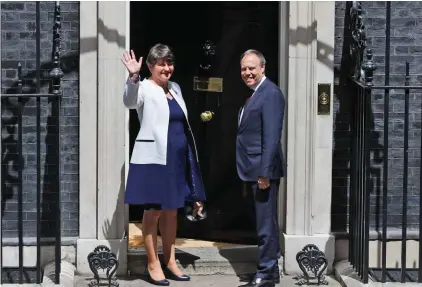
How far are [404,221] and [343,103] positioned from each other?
3.37ft

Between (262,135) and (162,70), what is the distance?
817mm

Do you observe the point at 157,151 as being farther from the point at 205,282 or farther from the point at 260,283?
the point at 260,283

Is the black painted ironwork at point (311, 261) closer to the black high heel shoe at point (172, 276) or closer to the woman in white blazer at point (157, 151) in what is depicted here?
the black high heel shoe at point (172, 276)

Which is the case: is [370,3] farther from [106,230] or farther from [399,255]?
[106,230]

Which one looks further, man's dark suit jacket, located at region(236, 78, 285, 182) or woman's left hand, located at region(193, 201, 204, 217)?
woman's left hand, located at region(193, 201, 204, 217)

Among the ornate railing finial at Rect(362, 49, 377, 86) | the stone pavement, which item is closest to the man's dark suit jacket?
the ornate railing finial at Rect(362, 49, 377, 86)

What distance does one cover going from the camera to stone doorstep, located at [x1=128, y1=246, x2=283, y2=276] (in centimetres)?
778

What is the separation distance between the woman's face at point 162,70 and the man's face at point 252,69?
51 centimetres

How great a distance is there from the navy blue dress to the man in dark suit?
434mm

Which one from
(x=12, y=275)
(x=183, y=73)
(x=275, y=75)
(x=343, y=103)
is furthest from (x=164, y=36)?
(x=12, y=275)

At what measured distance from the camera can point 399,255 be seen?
786 centimetres

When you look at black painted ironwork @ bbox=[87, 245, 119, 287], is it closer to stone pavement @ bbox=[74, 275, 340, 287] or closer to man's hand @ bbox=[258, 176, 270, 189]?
stone pavement @ bbox=[74, 275, 340, 287]

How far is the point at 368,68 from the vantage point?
706 cm

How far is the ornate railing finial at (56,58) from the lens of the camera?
7012mm
